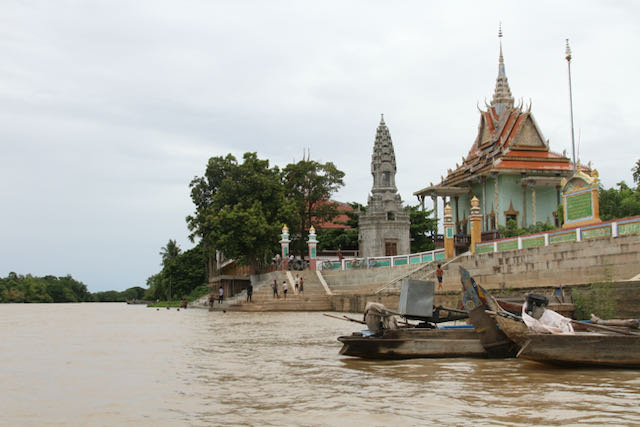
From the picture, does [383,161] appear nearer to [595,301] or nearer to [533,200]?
[533,200]

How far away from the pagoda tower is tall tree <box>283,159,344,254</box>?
2.74 meters

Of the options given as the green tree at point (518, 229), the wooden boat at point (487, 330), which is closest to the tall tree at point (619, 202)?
the green tree at point (518, 229)

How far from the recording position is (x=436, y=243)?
41750 mm

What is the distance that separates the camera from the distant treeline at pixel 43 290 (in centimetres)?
7519

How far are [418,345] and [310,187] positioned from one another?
109 feet

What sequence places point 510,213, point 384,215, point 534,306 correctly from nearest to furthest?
1. point 534,306
2. point 510,213
3. point 384,215

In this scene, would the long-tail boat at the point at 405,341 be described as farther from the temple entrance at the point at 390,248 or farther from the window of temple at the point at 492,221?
the temple entrance at the point at 390,248

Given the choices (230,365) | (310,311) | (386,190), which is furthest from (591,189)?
(386,190)

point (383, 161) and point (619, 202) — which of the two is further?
point (383, 161)

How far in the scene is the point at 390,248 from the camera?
40.3m

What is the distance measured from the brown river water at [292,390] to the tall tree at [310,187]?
30505mm

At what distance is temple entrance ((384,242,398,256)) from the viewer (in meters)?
40.2

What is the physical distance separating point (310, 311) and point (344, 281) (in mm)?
5919

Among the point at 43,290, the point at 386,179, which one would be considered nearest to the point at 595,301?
the point at 386,179
